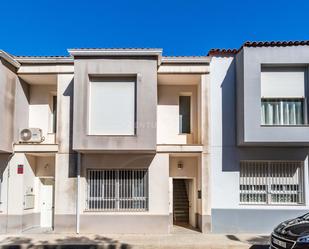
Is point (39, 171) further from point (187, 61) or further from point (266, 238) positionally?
point (266, 238)

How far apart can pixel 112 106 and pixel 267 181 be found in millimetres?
6383

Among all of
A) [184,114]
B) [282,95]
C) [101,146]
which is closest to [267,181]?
[282,95]

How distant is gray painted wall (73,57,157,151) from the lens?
1179cm

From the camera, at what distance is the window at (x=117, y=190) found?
1263 centimetres

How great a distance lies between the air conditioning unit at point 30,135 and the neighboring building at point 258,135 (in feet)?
21.6

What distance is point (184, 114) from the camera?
14008 mm

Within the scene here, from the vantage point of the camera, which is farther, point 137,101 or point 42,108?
point 42,108

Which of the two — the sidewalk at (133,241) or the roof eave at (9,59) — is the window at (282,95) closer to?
the sidewalk at (133,241)

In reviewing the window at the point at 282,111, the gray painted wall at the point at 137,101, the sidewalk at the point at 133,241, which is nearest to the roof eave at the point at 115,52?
the gray painted wall at the point at 137,101

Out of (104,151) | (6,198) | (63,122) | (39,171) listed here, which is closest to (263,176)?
→ (104,151)

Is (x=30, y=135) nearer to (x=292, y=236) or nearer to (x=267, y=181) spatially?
(x=267, y=181)

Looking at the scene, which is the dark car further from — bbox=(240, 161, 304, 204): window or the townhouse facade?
the townhouse facade

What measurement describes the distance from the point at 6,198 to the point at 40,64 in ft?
17.0

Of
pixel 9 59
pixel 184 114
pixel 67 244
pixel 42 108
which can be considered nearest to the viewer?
pixel 67 244
